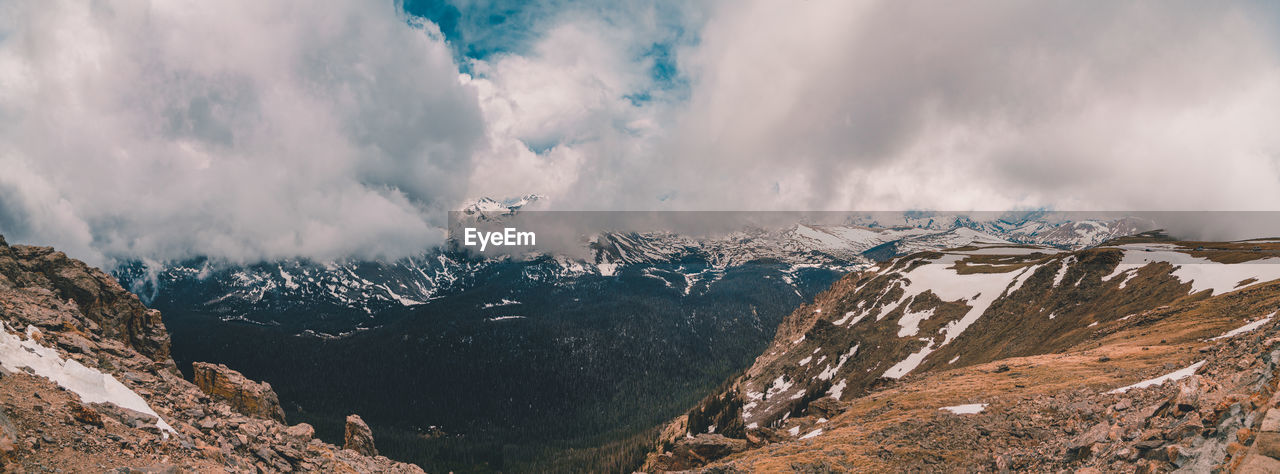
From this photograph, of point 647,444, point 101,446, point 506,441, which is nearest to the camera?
point 101,446

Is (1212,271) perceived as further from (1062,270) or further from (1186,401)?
(1186,401)

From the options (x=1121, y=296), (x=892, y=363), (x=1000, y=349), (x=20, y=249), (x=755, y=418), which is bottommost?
(x=755, y=418)

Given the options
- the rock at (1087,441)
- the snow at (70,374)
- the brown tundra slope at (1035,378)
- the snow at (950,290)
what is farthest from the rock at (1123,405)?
the snow at (950,290)

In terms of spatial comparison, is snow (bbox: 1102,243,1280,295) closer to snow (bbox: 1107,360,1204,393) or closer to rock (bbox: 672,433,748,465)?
snow (bbox: 1107,360,1204,393)

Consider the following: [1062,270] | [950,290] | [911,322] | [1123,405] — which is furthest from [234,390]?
[950,290]

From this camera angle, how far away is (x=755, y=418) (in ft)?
299

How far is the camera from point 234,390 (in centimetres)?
3606

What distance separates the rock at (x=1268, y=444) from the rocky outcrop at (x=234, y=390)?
4952 cm

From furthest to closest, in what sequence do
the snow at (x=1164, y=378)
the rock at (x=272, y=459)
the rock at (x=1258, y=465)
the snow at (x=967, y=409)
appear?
the snow at (x=967, y=409), the snow at (x=1164, y=378), the rock at (x=272, y=459), the rock at (x=1258, y=465)

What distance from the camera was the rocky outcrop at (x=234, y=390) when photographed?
35.6 metres

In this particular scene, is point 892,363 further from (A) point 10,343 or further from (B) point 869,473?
(A) point 10,343

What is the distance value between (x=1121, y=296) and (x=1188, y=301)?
14022 mm

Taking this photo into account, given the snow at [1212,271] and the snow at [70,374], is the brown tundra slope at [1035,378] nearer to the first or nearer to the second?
the snow at [1212,271]

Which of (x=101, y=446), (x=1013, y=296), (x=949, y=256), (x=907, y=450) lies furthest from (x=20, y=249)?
(x=949, y=256)
